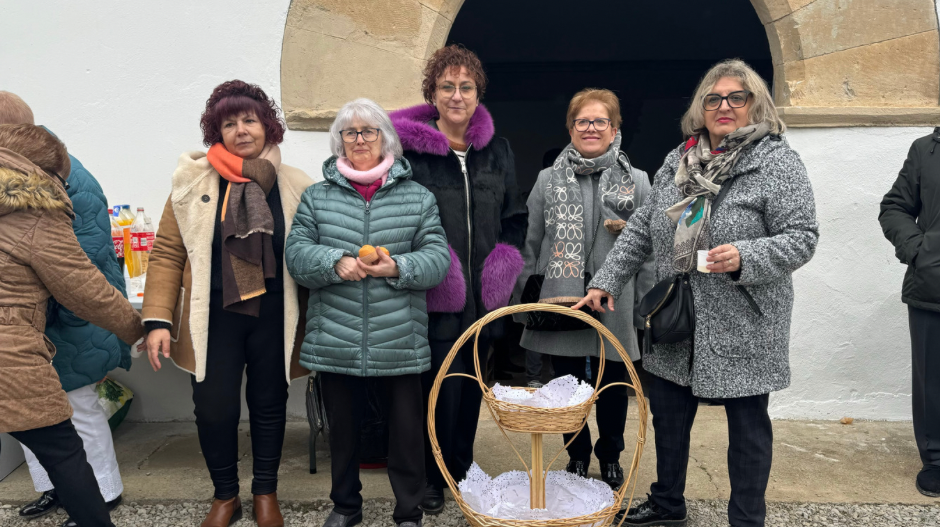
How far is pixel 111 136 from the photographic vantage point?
12.6ft

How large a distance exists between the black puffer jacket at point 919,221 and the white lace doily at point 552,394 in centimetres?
181

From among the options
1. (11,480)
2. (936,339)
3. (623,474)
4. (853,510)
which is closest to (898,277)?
(936,339)

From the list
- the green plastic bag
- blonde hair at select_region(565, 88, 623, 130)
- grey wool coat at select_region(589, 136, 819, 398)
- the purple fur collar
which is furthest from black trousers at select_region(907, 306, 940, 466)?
the green plastic bag

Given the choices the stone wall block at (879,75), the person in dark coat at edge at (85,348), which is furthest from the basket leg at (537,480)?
the stone wall block at (879,75)

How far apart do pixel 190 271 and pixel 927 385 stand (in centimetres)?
333

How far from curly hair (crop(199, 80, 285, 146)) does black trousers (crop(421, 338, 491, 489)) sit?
3.62 feet

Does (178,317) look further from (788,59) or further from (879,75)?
(879,75)

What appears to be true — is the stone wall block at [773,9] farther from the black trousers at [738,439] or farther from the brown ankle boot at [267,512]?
the brown ankle boot at [267,512]

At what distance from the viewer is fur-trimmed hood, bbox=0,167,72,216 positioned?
2.05m

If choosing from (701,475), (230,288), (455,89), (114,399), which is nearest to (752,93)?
(455,89)

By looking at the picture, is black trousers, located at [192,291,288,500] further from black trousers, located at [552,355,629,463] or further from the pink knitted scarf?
black trousers, located at [552,355,629,463]

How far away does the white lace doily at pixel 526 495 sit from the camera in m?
2.26

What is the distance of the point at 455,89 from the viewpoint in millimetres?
2811

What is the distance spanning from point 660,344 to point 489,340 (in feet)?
2.46
